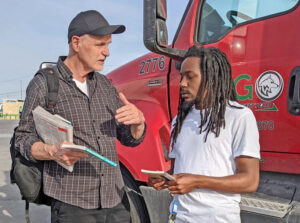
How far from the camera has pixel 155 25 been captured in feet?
6.30

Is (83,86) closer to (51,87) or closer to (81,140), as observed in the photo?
(51,87)

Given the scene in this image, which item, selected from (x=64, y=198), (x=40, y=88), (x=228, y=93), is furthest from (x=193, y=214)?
(x=40, y=88)

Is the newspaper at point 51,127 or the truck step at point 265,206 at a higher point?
the newspaper at point 51,127

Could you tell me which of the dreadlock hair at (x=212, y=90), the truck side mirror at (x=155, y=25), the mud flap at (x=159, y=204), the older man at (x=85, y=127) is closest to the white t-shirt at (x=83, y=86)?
the older man at (x=85, y=127)

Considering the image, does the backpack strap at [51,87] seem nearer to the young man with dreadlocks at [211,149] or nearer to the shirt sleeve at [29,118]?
the shirt sleeve at [29,118]

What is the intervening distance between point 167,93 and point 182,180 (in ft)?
4.38

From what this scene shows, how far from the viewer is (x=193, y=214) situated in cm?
132

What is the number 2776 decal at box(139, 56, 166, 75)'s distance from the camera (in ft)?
8.59

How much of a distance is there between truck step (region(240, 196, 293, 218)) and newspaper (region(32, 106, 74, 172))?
959 mm

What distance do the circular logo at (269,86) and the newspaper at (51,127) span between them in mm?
1214

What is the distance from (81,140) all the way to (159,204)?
30.7 inches

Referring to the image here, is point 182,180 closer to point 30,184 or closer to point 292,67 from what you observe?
point 30,184

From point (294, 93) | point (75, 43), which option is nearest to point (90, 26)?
point (75, 43)

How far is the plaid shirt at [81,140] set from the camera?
161 centimetres
